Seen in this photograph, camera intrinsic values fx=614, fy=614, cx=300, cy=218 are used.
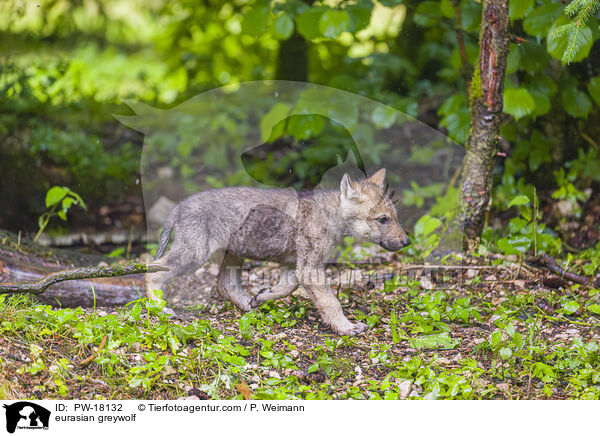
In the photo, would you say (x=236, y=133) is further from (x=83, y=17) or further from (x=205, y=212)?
(x=83, y=17)

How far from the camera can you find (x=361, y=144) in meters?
5.22

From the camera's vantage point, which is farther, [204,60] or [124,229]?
[204,60]

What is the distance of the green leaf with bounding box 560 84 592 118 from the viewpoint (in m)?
6.14

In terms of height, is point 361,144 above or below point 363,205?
above

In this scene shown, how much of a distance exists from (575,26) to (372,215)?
196 centimetres

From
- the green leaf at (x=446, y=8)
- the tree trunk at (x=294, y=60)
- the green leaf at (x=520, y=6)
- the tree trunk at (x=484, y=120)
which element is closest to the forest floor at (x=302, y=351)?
the tree trunk at (x=484, y=120)

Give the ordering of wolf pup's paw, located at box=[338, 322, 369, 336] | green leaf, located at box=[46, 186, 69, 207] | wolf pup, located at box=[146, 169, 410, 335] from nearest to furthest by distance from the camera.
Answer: wolf pup's paw, located at box=[338, 322, 369, 336] → wolf pup, located at box=[146, 169, 410, 335] → green leaf, located at box=[46, 186, 69, 207]

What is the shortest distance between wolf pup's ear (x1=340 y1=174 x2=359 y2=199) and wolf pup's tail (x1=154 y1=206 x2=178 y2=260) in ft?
4.03

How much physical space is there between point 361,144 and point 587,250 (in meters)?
2.49

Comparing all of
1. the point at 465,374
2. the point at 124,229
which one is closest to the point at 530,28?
the point at 465,374

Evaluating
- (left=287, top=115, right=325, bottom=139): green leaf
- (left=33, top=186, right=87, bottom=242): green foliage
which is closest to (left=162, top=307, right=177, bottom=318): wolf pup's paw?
(left=287, top=115, right=325, bottom=139): green leaf

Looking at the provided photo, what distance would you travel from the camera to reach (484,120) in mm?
5301
